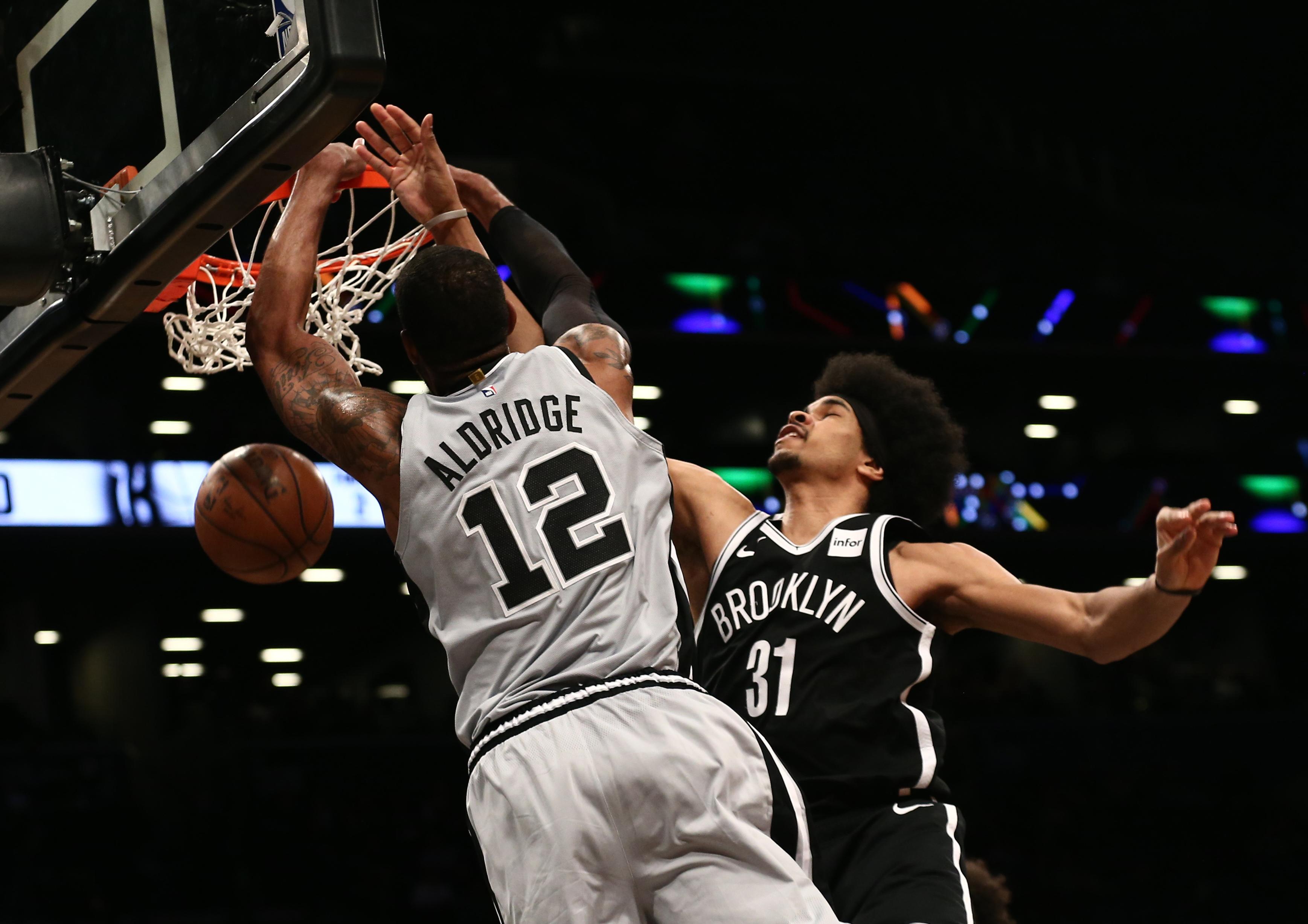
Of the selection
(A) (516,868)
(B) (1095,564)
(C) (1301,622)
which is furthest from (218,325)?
(C) (1301,622)

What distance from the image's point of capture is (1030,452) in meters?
16.4

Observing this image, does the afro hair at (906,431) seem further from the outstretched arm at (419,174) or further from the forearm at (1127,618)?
the outstretched arm at (419,174)

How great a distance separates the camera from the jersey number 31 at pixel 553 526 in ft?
9.20

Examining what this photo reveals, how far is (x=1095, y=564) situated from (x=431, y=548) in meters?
15.1

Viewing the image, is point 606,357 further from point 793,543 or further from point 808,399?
point 808,399

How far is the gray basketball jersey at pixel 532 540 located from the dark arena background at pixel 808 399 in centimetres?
943

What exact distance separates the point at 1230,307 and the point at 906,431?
13.5 m

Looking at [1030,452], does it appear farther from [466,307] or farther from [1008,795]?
[466,307]

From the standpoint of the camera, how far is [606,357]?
10.4 ft

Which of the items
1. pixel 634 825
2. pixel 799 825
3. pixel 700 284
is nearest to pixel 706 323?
pixel 700 284

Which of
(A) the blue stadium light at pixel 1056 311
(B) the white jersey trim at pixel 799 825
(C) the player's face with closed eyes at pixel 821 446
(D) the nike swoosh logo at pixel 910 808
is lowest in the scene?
(D) the nike swoosh logo at pixel 910 808

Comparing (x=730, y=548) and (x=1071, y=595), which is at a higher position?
(x=730, y=548)

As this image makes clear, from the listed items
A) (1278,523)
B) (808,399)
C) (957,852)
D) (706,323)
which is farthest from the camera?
(1278,523)

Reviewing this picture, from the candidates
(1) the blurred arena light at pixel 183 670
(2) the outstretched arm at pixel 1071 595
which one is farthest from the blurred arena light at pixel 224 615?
(2) the outstretched arm at pixel 1071 595
